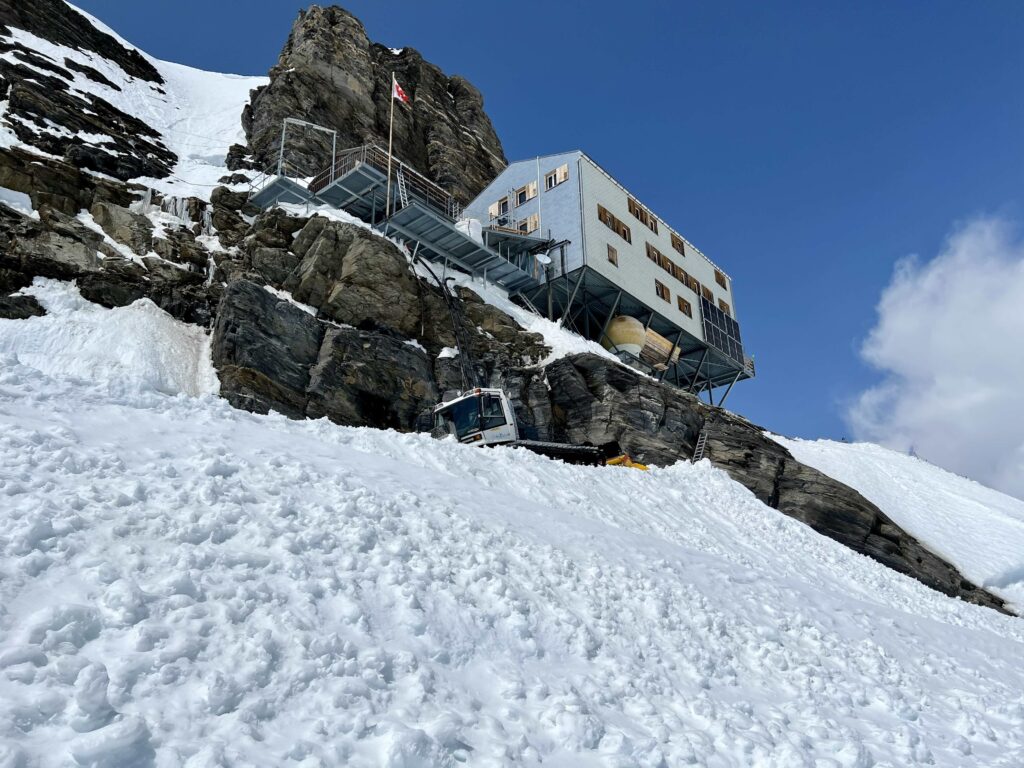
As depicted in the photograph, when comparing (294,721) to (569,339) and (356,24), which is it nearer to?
(569,339)

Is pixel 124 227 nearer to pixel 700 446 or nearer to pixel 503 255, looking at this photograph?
pixel 503 255

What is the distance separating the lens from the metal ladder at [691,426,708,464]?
3219 cm

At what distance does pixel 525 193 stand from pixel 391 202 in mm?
13601

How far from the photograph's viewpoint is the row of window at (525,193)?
4653 centimetres

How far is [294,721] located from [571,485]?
12698mm

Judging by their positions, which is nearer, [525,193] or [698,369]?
[525,193]

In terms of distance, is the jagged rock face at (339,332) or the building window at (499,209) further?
the building window at (499,209)

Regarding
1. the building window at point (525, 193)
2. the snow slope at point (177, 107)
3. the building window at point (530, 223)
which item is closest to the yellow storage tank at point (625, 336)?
the building window at point (530, 223)

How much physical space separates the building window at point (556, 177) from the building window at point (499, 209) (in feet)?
12.1

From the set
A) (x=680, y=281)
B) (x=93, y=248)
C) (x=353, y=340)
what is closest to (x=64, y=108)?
(x=93, y=248)

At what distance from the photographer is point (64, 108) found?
127ft

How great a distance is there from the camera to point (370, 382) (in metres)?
27.8

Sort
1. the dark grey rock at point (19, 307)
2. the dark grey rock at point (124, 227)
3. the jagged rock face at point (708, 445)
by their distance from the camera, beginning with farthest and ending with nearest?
the dark grey rock at point (124, 227), the jagged rock face at point (708, 445), the dark grey rock at point (19, 307)

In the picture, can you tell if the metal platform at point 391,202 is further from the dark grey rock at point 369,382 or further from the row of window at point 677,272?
the row of window at point 677,272
